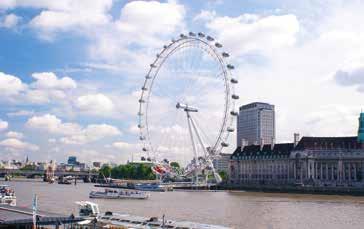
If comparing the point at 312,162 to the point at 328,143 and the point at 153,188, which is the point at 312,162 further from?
the point at 153,188

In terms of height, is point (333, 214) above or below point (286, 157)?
below

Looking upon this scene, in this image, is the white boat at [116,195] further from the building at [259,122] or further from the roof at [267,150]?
the building at [259,122]

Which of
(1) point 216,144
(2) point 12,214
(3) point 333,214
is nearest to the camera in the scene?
(2) point 12,214

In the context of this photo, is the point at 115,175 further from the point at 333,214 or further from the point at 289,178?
the point at 333,214

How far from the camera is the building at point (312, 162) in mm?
109125

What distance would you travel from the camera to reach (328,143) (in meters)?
114

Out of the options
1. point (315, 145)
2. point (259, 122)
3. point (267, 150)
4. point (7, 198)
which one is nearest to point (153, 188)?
point (267, 150)

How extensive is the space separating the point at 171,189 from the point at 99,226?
286ft

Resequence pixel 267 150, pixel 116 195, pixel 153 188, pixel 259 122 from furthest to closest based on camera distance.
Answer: pixel 259 122
pixel 267 150
pixel 153 188
pixel 116 195

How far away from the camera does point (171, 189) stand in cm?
11575

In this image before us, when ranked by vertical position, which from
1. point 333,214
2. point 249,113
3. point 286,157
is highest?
point 249,113

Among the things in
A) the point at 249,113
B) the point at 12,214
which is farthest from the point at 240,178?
the point at 12,214

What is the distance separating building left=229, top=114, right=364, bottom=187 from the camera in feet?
358

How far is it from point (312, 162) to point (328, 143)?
5258 mm
